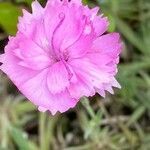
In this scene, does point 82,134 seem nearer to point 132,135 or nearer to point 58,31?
point 132,135

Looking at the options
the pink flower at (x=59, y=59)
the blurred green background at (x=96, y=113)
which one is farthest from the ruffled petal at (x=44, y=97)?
the blurred green background at (x=96, y=113)

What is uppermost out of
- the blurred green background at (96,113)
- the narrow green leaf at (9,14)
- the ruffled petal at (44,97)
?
the ruffled petal at (44,97)

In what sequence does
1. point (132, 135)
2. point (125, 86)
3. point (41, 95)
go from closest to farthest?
point (41, 95) → point (125, 86) → point (132, 135)

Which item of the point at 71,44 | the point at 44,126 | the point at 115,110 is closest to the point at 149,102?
the point at 115,110

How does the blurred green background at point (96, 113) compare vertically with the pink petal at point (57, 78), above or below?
below

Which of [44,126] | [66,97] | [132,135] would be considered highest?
[66,97]

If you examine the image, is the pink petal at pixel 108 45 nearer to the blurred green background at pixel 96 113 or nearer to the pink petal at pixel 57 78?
the pink petal at pixel 57 78

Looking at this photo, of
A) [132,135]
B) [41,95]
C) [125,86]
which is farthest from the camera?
[132,135]
